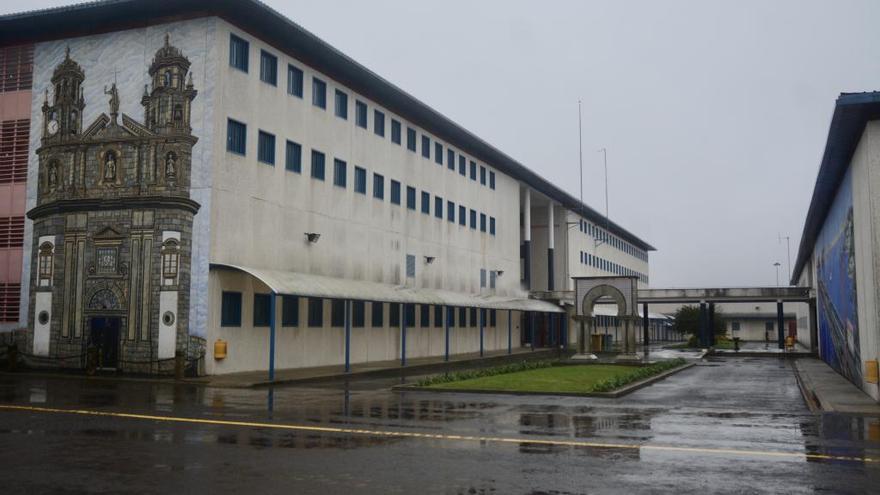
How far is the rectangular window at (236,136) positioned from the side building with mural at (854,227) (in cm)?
2003

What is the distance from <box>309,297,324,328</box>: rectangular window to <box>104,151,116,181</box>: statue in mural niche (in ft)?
31.3

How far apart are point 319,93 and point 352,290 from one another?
919 cm

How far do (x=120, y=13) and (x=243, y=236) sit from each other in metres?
9.54

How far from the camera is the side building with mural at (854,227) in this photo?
1941cm

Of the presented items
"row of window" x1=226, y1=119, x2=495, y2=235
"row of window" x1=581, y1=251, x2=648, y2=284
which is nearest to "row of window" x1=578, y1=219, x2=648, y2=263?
"row of window" x1=581, y1=251, x2=648, y2=284

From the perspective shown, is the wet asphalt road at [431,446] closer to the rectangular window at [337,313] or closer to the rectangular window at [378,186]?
the rectangular window at [337,313]

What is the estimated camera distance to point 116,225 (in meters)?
29.0

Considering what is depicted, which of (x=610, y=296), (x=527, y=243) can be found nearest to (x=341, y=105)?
(x=610, y=296)

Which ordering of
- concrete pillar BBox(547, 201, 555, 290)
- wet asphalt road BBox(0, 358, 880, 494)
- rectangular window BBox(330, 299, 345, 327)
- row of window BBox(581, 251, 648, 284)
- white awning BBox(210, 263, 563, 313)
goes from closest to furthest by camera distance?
wet asphalt road BBox(0, 358, 880, 494)
white awning BBox(210, 263, 563, 313)
rectangular window BBox(330, 299, 345, 327)
concrete pillar BBox(547, 201, 555, 290)
row of window BBox(581, 251, 648, 284)

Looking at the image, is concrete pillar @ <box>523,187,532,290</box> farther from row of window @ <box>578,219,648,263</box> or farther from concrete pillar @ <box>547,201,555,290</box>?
row of window @ <box>578,219,648,263</box>

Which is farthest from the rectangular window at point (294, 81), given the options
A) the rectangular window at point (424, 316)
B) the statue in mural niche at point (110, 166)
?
the rectangular window at point (424, 316)

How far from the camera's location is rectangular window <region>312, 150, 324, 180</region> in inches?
1369

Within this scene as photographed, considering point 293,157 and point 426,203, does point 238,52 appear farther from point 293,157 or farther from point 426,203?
point 426,203

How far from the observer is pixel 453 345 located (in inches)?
1941
